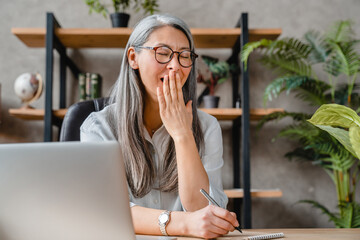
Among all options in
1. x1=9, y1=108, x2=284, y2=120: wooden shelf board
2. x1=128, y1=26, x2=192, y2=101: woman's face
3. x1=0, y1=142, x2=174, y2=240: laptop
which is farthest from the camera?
x1=9, y1=108, x2=284, y2=120: wooden shelf board

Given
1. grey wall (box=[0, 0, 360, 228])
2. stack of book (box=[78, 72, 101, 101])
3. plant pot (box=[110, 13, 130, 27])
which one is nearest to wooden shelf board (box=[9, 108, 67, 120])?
stack of book (box=[78, 72, 101, 101])

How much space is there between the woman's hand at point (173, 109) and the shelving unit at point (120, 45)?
0.99 meters

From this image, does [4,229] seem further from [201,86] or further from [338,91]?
[338,91]

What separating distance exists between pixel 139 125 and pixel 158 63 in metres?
0.23

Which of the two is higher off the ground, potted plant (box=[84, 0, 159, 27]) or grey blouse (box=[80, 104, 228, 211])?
potted plant (box=[84, 0, 159, 27])

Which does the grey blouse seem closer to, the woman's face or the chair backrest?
the chair backrest

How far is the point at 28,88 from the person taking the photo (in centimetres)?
225

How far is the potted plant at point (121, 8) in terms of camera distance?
227 cm

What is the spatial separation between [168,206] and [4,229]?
30.8 inches

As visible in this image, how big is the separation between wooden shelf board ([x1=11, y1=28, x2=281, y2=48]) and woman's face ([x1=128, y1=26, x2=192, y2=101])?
94cm

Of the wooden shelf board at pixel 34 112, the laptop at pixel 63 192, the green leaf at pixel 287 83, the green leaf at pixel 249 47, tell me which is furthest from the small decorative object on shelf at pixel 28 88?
the laptop at pixel 63 192

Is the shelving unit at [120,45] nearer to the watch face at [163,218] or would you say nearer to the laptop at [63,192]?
the watch face at [163,218]

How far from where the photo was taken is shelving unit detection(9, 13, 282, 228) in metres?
2.12

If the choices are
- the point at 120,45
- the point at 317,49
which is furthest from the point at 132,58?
the point at 317,49
